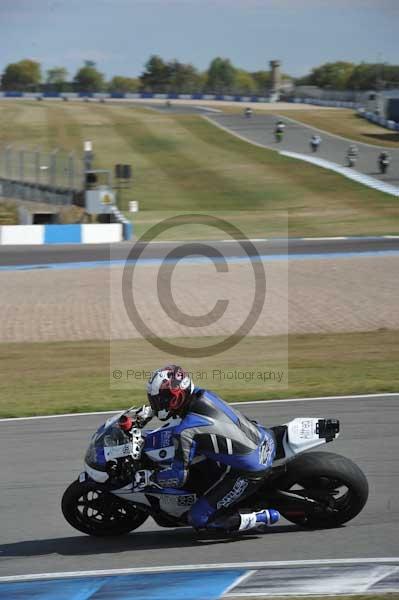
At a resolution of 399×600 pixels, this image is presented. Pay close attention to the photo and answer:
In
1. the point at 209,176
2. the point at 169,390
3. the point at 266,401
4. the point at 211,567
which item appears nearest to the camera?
the point at 211,567

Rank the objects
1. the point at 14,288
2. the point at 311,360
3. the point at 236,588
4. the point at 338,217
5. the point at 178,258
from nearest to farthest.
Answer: the point at 236,588, the point at 311,360, the point at 14,288, the point at 178,258, the point at 338,217

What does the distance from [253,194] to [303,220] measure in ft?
27.7

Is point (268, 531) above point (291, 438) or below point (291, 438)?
below

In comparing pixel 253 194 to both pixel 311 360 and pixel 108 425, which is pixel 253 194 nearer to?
pixel 311 360

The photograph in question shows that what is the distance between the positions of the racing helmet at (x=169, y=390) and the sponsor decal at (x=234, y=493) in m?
0.72

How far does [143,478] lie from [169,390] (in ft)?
2.40

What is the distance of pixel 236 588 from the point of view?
6312mm

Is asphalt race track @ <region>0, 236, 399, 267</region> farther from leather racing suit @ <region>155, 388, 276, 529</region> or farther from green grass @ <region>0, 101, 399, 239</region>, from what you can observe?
leather racing suit @ <region>155, 388, 276, 529</region>

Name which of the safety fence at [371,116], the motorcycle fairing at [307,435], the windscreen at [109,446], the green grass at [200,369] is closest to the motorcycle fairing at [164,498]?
the windscreen at [109,446]

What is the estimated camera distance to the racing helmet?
677 centimetres

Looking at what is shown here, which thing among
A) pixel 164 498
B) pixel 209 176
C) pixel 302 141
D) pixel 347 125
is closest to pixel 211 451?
pixel 164 498

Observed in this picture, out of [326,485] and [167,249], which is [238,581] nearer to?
[326,485]

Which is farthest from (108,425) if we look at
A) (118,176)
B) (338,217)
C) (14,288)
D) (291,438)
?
(338,217)

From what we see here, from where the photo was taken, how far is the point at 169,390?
6781mm
